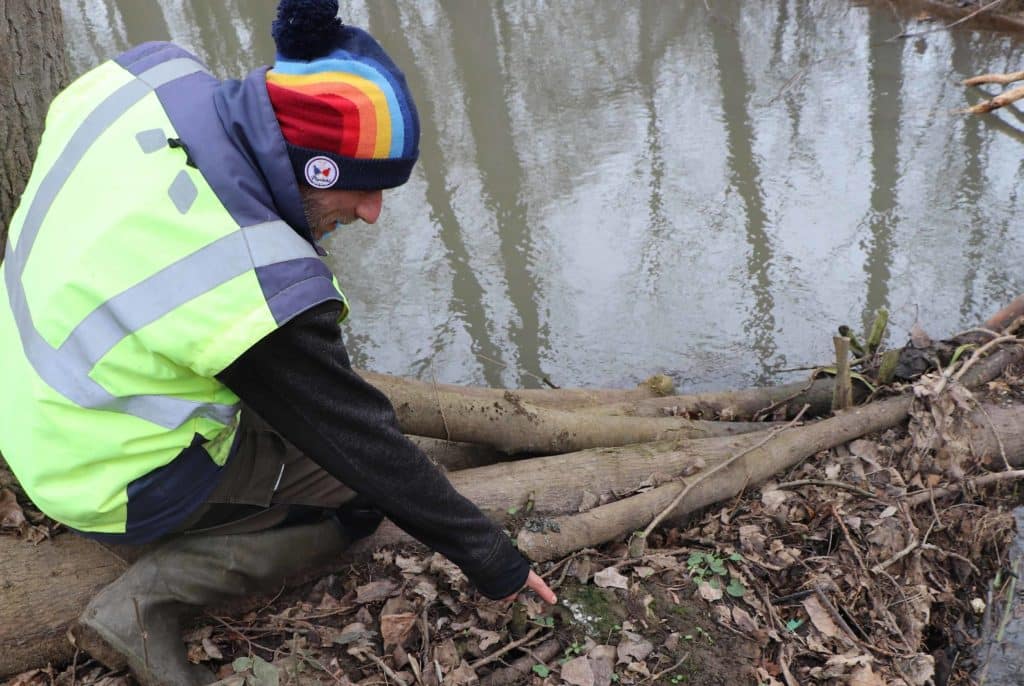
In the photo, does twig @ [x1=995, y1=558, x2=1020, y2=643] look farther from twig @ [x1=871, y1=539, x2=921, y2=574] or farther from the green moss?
the green moss

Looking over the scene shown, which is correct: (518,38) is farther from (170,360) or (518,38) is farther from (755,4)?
(170,360)

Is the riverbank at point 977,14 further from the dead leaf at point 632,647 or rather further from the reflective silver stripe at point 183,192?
the reflective silver stripe at point 183,192

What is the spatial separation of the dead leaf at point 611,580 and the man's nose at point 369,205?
142cm

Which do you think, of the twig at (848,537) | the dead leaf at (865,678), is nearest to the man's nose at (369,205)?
the dead leaf at (865,678)

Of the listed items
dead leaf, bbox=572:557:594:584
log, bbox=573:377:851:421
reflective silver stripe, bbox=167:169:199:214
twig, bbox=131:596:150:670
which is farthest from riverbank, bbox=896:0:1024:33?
twig, bbox=131:596:150:670

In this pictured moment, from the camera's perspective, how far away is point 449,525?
2000 mm

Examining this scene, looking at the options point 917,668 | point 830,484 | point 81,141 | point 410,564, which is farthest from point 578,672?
point 81,141

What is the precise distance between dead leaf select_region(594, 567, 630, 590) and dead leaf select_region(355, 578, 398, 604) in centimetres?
66

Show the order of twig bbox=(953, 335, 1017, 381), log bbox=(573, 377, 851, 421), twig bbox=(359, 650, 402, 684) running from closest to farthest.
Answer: twig bbox=(359, 650, 402, 684) < twig bbox=(953, 335, 1017, 381) < log bbox=(573, 377, 851, 421)

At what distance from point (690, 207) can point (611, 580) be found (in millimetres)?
4017

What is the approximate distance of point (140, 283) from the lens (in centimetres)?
159

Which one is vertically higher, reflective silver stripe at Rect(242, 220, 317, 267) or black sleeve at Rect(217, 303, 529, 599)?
reflective silver stripe at Rect(242, 220, 317, 267)

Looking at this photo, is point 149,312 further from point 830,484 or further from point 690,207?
point 690,207

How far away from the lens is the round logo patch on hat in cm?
168
